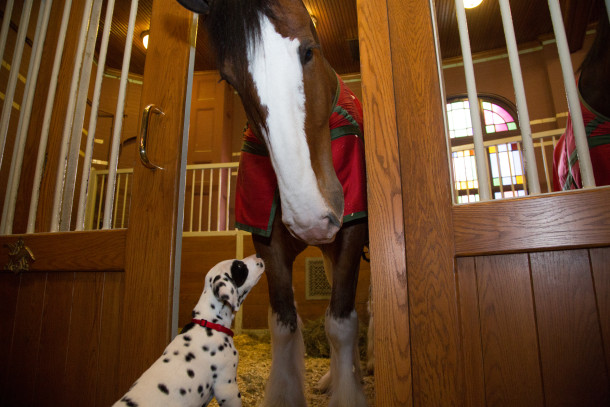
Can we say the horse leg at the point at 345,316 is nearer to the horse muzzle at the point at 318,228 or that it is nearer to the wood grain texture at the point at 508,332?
the horse muzzle at the point at 318,228

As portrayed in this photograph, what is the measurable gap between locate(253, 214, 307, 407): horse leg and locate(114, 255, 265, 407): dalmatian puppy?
8 cm

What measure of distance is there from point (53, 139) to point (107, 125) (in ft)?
17.5

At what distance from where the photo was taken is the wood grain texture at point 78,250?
1441 millimetres

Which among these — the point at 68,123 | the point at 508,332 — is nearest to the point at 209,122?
the point at 68,123

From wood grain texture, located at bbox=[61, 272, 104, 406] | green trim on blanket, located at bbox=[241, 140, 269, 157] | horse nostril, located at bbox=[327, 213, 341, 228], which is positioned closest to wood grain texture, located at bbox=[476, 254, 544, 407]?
horse nostril, located at bbox=[327, 213, 341, 228]

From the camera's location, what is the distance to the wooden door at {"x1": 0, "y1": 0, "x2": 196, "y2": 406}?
1336 mm

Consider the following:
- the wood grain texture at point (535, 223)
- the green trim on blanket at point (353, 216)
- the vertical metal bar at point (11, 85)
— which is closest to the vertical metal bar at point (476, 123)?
the wood grain texture at point (535, 223)

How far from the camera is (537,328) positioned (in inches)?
39.0

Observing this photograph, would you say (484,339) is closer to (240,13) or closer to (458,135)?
(240,13)

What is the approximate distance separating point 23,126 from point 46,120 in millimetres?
141

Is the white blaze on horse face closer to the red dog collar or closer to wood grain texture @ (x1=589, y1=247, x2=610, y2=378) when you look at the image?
the red dog collar

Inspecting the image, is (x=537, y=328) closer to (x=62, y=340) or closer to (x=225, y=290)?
(x=225, y=290)

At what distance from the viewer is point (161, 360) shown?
114cm

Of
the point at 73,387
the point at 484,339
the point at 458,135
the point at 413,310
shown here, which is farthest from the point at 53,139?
the point at 458,135
